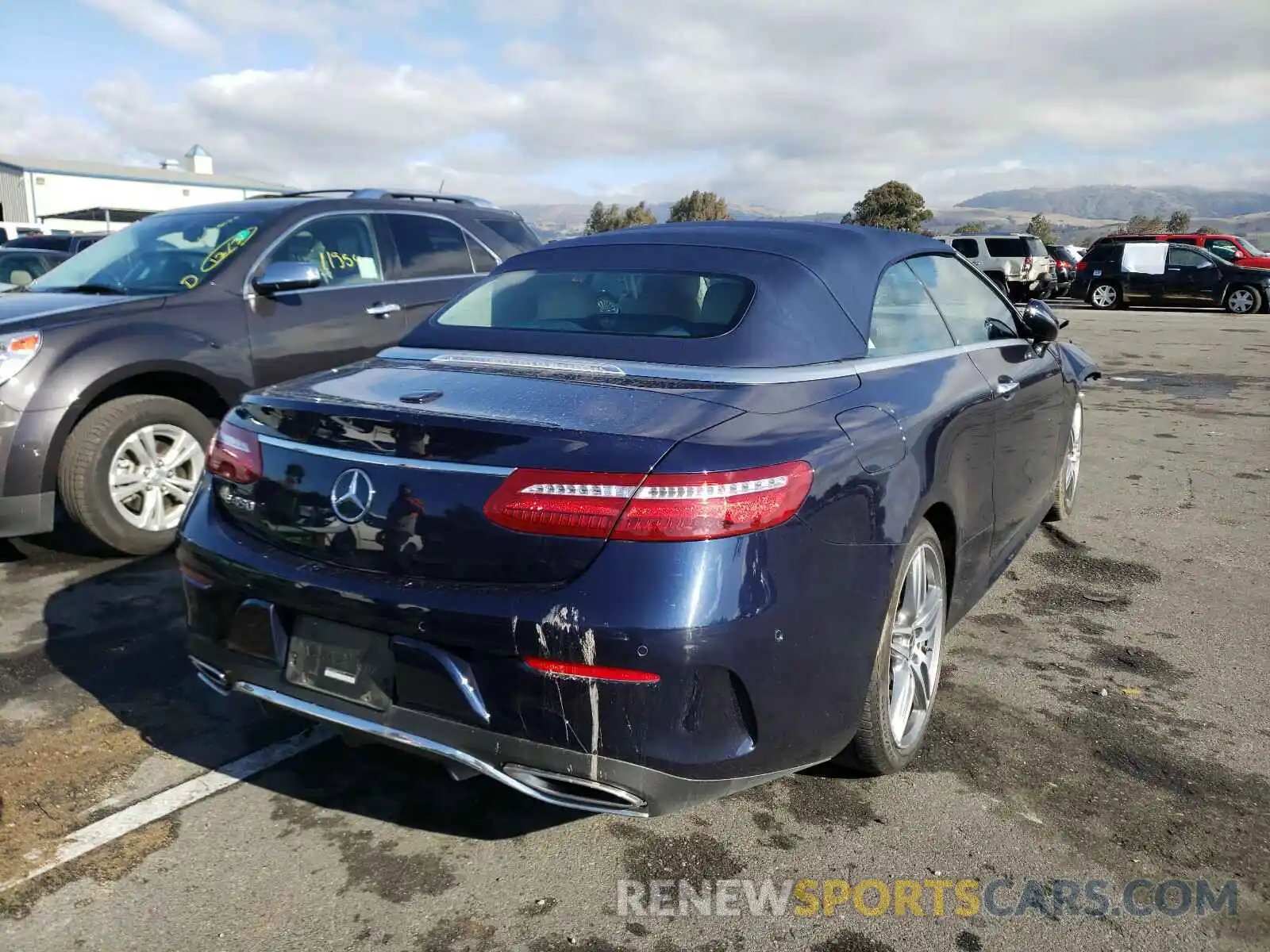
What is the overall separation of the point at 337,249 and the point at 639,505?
4.41 metres

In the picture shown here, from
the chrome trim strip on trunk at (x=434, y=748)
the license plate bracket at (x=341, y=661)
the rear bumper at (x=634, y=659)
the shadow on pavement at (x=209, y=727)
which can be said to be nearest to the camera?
the rear bumper at (x=634, y=659)

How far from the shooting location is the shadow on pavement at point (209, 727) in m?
2.83

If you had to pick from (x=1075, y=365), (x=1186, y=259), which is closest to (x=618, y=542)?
(x=1075, y=365)

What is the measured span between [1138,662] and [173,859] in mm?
3400

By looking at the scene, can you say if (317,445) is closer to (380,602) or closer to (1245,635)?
(380,602)

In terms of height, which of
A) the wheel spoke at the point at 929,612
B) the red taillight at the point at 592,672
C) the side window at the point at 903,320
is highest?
the side window at the point at 903,320

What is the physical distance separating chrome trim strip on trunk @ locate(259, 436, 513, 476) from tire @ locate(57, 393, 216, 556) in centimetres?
264

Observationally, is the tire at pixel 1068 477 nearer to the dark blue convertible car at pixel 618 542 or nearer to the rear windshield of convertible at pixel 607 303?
the dark blue convertible car at pixel 618 542

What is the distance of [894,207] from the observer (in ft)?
230

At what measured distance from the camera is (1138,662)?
12.6 feet

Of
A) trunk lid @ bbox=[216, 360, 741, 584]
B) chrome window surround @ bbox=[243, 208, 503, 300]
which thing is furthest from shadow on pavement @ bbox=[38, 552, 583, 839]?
chrome window surround @ bbox=[243, 208, 503, 300]

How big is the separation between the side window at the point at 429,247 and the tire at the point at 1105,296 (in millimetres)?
23019

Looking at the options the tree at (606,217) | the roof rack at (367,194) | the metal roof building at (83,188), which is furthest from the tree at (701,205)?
the roof rack at (367,194)

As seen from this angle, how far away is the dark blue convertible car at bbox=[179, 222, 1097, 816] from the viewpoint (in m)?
2.19
